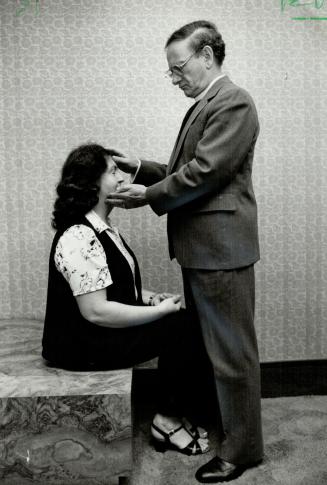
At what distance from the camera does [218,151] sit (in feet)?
5.72

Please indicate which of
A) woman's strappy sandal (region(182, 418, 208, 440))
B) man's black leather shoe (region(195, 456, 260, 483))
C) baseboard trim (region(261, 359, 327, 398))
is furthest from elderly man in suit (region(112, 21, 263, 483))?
baseboard trim (region(261, 359, 327, 398))

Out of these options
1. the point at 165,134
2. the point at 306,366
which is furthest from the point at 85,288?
the point at 306,366

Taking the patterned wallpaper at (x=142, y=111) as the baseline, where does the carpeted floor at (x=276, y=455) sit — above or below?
below

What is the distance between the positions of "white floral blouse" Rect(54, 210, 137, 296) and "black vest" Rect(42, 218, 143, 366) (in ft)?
0.15

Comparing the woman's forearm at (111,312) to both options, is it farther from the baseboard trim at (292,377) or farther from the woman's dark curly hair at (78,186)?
the baseboard trim at (292,377)

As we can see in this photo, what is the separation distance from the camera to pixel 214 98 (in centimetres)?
183

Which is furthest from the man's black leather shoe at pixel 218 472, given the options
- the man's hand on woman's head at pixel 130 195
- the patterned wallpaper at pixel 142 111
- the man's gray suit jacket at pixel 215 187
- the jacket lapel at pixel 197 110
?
A: the jacket lapel at pixel 197 110

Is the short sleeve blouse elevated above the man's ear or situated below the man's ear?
below

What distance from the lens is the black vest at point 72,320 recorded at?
5.92ft

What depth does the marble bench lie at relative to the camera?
160cm

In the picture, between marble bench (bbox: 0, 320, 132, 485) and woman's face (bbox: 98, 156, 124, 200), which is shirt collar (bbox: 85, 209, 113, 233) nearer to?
woman's face (bbox: 98, 156, 124, 200)

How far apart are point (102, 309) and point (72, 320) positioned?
0.15m

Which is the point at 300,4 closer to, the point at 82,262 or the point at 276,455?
the point at 82,262

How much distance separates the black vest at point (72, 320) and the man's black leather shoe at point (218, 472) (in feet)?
1.92
